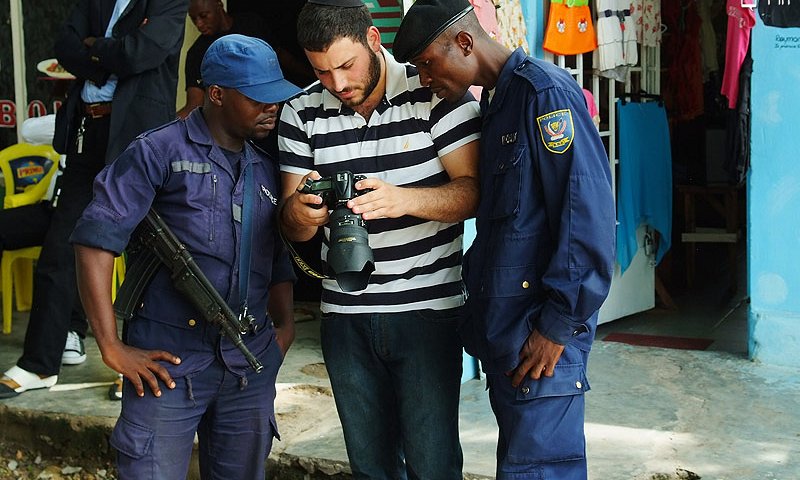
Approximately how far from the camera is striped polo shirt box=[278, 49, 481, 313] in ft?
8.37

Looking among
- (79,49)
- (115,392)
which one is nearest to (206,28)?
(79,49)

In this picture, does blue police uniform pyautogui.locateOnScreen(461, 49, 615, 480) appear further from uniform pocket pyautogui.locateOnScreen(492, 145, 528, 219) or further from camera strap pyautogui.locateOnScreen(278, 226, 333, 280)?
camera strap pyautogui.locateOnScreen(278, 226, 333, 280)

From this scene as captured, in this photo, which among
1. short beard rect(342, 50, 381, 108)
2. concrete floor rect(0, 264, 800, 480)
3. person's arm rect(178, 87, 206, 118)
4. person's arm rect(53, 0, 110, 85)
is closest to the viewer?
short beard rect(342, 50, 381, 108)

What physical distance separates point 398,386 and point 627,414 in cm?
183

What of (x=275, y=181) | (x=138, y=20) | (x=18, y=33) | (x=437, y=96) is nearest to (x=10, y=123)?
(x=18, y=33)

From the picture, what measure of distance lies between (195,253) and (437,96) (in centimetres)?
79

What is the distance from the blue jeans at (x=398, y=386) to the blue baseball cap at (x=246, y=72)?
2.09ft

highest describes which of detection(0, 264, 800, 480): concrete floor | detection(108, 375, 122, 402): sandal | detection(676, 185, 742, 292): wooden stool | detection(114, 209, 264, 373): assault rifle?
detection(114, 209, 264, 373): assault rifle

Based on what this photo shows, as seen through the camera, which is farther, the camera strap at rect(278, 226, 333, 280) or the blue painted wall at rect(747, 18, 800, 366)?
the blue painted wall at rect(747, 18, 800, 366)

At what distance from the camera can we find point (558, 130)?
7.62 feet

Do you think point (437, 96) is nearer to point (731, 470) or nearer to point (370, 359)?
point (370, 359)

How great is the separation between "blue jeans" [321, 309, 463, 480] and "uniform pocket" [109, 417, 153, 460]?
0.53 metres

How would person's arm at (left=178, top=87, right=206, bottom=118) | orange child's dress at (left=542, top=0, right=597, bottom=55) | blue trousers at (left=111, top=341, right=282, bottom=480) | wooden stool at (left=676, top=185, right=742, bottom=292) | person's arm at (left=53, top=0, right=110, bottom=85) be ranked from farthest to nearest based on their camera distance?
1. wooden stool at (left=676, top=185, right=742, bottom=292)
2. person's arm at (left=178, top=87, right=206, bottom=118)
3. orange child's dress at (left=542, top=0, right=597, bottom=55)
4. person's arm at (left=53, top=0, right=110, bottom=85)
5. blue trousers at (left=111, top=341, right=282, bottom=480)

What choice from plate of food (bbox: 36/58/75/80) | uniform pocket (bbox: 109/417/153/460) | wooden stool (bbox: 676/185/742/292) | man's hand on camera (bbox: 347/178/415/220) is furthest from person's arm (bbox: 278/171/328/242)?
wooden stool (bbox: 676/185/742/292)
